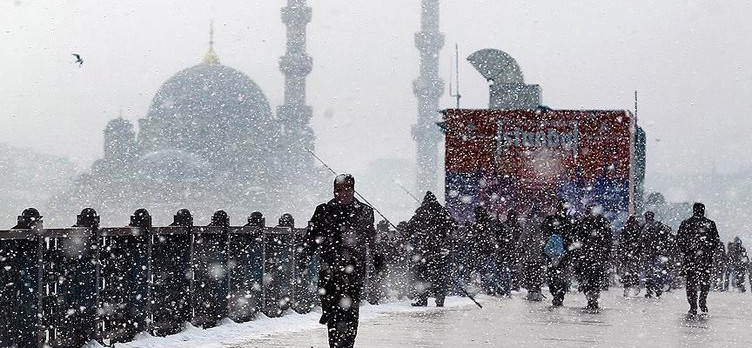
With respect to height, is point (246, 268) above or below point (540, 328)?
above

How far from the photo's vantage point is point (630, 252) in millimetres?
24719

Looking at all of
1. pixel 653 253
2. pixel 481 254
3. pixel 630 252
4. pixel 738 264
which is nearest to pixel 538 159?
pixel 738 264

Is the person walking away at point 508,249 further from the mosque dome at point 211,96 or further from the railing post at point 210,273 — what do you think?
the mosque dome at point 211,96

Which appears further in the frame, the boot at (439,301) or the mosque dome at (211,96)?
the mosque dome at (211,96)

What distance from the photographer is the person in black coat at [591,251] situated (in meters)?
19.4

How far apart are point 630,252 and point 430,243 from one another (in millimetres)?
7246

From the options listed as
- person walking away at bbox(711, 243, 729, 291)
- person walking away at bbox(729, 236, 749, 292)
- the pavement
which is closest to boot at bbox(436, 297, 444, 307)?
the pavement

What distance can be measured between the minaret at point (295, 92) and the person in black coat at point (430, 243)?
122804mm

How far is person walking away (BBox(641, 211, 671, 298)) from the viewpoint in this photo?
24.6m

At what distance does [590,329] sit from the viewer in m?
14.6

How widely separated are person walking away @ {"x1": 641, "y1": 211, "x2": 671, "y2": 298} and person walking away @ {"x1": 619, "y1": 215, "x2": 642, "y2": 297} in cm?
18

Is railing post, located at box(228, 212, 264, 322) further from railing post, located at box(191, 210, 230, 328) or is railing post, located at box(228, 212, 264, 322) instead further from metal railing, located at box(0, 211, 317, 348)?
railing post, located at box(191, 210, 230, 328)

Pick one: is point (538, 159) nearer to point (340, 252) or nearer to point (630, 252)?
point (630, 252)

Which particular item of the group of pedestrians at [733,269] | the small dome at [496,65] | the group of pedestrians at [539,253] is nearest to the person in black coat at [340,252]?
the group of pedestrians at [539,253]
